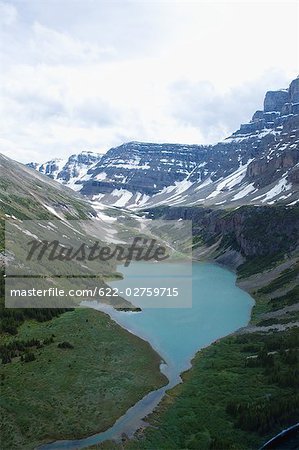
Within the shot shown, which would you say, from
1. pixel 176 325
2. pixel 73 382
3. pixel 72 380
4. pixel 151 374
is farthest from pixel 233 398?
pixel 176 325

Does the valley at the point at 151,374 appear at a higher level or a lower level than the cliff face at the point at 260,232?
lower

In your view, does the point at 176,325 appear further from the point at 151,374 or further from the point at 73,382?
the point at 73,382

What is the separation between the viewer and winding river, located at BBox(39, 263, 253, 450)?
1499 inches

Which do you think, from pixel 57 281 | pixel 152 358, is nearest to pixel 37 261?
pixel 57 281

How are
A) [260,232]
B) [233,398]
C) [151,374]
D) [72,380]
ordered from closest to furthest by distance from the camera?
[233,398] < [72,380] < [151,374] < [260,232]

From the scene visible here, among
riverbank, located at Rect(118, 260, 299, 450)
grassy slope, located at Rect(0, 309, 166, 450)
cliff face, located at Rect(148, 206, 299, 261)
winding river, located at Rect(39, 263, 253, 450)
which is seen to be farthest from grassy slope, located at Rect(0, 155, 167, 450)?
cliff face, located at Rect(148, 206, 299, 261)

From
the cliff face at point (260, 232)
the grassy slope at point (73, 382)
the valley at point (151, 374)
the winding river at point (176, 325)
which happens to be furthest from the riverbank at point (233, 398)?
the cliff face at point (260, 232)

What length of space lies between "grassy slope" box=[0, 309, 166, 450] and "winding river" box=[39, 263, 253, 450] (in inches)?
44.4

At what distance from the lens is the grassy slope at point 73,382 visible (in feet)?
118

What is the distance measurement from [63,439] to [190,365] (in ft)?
67.1

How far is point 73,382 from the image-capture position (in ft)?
144

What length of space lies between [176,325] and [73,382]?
1067 inches

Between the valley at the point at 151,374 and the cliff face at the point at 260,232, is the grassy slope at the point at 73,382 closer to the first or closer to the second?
the valley at the point at 151,374

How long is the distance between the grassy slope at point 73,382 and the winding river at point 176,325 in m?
Result: 1.13
